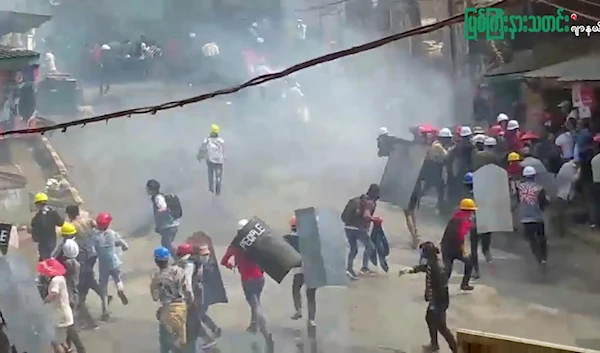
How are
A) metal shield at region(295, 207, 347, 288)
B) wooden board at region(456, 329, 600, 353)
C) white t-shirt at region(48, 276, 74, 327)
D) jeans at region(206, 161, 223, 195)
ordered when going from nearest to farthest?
wooden board at region(456, 329, 600, 353) → metal shield at region(295, 207, 347, 288) → jeans at region(206, 161, 223, 195) → white t-shirt at region(48, 276, 74, 327)

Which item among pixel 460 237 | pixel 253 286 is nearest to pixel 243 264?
pixel 253 286

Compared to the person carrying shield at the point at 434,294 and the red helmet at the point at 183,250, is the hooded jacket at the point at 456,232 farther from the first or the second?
the red helmet at the point at 183,250

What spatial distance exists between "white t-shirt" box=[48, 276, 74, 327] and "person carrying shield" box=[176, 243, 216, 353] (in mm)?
414

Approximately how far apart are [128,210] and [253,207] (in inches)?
17.3

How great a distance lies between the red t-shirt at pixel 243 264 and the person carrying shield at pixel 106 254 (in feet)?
1.16

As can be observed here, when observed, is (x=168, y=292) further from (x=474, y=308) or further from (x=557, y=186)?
(x=557, y=186)

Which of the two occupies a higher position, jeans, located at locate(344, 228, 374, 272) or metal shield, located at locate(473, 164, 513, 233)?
metal shield, located at locate(473, 164, 513, 233)

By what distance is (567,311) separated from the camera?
6.92 feet

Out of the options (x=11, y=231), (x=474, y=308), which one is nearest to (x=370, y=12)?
(x=474, y=308)

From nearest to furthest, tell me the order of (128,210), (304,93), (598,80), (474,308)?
(598,80) → (474,308) → (304,93) → (128,210)

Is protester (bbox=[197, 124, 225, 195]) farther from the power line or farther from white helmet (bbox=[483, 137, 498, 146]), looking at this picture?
white helmet (bbox=[483, 137, 498, 146])

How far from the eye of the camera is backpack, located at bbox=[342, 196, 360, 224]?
233 cm

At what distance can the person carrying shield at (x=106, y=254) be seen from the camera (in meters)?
2.53

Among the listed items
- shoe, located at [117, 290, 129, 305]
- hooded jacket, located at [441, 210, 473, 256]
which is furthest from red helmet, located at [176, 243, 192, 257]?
hooded jacket, located at [441, 210, 473, 256]
